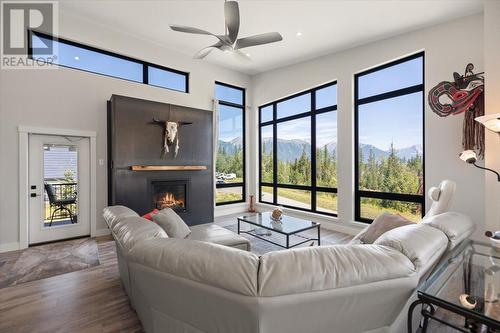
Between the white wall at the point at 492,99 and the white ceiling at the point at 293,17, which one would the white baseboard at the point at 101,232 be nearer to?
the white ceiling at the point at 293,17

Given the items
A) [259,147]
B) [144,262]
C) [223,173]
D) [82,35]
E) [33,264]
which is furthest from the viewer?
[259,147]

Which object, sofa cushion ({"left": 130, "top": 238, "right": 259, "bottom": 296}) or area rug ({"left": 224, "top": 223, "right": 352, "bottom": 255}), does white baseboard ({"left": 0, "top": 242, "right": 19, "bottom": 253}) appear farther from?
sofa cushion ({"left": 130, "top": 238, "right": 259, "bottom": 296})

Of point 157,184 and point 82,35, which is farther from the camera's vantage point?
point 157,184

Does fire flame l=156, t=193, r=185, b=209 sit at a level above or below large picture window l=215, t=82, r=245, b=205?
below

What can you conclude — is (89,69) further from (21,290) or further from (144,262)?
(144,262)

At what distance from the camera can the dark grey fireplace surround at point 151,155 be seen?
4.21 m

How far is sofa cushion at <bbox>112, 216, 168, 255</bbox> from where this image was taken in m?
1.58

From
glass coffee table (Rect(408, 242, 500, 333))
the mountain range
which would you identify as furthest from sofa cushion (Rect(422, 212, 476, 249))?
the mountain range

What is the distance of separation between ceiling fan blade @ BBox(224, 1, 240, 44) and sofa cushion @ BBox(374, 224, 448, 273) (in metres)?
2.63

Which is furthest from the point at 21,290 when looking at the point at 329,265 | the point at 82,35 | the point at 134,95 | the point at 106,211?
the point at 82,35

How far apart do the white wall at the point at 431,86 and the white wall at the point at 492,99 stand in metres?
0.47

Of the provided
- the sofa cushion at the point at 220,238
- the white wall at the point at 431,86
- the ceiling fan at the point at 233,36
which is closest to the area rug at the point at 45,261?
the sofa cushion at the point at 220,238

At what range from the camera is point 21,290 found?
2.51 meters

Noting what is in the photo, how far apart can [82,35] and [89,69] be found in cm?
57
